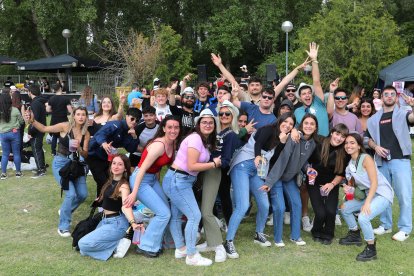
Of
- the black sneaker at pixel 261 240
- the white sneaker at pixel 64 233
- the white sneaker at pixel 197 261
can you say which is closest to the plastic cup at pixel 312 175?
the black sneaker at pixel 261 240

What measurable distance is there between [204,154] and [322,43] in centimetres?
1256

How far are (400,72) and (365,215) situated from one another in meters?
10.3

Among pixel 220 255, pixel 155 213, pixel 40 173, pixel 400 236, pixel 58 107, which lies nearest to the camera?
pixel 220 255

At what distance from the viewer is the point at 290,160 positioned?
4926 millimetres

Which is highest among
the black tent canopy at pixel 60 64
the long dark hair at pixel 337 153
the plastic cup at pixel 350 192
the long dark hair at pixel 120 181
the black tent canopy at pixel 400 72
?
the black tent canopy at pixel 60 64

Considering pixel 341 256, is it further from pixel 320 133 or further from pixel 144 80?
pixel 144 80

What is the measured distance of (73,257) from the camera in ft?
15.5

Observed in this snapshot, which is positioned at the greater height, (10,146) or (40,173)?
(10,146)

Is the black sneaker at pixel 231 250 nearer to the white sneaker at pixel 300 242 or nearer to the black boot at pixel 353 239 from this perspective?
the white sneaker at pixel 300 242

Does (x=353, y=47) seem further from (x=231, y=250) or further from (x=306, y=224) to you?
(x=231, y=250)

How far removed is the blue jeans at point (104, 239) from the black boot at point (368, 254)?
2.65m

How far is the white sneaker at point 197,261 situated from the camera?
4520mm

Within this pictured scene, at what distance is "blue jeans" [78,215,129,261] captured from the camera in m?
4.62

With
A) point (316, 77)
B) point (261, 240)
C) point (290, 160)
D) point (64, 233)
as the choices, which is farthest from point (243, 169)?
Answer: point (64, 233)
